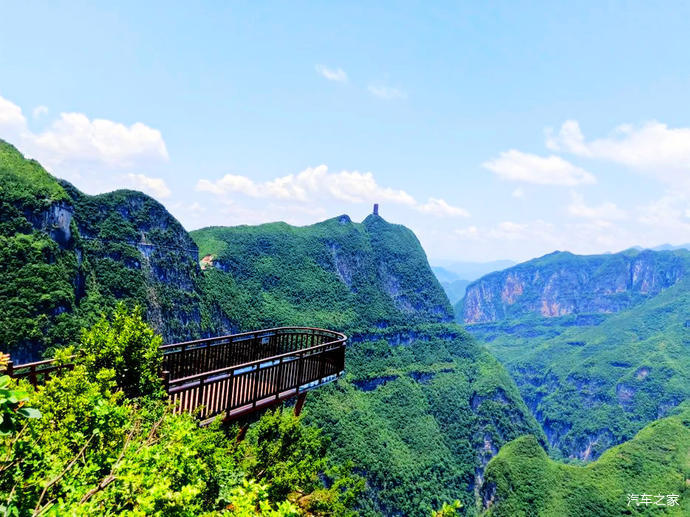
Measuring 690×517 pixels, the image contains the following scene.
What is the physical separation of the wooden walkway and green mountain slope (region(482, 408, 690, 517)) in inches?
1914

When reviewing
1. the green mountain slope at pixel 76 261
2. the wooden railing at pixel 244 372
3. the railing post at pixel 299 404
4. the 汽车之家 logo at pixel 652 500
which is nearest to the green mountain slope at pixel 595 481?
the 汽车之家 logo at pixel 652 500

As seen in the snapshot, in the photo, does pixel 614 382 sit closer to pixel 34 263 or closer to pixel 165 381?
pixel 34 263

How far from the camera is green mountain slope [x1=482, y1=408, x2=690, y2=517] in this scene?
46812 mm

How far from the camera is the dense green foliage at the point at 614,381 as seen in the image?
138500 mm

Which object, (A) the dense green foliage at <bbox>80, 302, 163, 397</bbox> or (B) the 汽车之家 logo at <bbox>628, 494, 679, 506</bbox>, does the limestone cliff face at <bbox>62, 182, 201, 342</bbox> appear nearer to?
(A) the dense green foliage at <bbox>80, 302, 163, 397</bbox>

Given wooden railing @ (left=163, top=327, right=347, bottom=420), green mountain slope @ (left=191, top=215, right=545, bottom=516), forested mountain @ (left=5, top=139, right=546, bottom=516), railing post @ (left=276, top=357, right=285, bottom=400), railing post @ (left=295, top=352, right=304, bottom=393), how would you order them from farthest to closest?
1. green mountain slope @ (left=191, top=215, right=545, bottom=516)
2. forested mountain @ (left=5, top=139, right=546, bottom=516)
3. railing post @ (left=295, top=352, right=304, bottom=393)
4. railing post @ (left=276, top=357, right=285, bottom=400)
5. wooden railing @ (left=163, top=327, right=347, bottom=420)

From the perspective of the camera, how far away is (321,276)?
128 meters

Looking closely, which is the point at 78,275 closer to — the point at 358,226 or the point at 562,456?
the point at 358,226

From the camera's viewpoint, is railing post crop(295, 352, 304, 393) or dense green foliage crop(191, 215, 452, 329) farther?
dense green foliage crop(191, 215, 452, 329)

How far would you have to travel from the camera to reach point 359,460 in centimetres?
7606

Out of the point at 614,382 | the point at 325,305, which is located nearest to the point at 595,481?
the point at 325,305

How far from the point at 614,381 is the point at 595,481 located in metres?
128

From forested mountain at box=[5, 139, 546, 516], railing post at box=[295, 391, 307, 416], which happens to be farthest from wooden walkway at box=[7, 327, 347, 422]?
forested mountain at box=[5, 139, 546, 516]

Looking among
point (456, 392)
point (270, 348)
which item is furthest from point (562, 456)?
point (270, 348)
